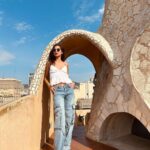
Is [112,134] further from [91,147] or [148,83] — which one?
[148,83]

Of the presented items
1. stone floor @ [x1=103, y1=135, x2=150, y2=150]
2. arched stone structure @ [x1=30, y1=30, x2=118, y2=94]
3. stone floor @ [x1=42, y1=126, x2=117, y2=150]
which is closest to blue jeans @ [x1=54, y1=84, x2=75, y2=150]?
arched stone structure @ [x1=30, y1=30, x2=118, y2=94]

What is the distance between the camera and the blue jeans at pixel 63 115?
13.6 ft

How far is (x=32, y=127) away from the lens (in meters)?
4.30

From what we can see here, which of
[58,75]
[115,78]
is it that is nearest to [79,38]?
[115,78]

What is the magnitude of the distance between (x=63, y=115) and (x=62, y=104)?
158 mm

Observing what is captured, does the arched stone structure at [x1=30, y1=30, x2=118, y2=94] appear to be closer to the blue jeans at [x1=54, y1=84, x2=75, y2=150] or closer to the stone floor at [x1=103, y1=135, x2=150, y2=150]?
the blue jeans at [x1=54, y1=84, x2=75, y2=150]

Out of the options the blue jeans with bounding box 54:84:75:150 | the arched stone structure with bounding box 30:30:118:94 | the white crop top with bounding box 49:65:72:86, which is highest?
the arched stone structure with bounding box 30:30:118:94

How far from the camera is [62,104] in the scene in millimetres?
4180

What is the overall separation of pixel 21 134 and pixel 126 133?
3.49m

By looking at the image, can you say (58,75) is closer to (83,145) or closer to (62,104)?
(62,104)

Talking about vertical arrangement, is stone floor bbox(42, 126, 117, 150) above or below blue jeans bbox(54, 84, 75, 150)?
below

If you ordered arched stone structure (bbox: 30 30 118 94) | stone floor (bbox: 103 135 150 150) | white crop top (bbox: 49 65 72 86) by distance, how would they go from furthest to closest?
stone floor (bbox: 103 135 150 150) < arched stone structure (bbox: 30 30 118 94) < white crop top (bbox: 49 65 72 86)

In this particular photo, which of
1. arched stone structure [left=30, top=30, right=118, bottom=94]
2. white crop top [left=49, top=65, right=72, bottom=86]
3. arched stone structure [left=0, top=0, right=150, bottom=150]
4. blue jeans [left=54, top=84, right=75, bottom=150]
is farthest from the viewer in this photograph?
arched stone structure [left=30, top=30, right=118, bottom=94]

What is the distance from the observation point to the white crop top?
4266mm
